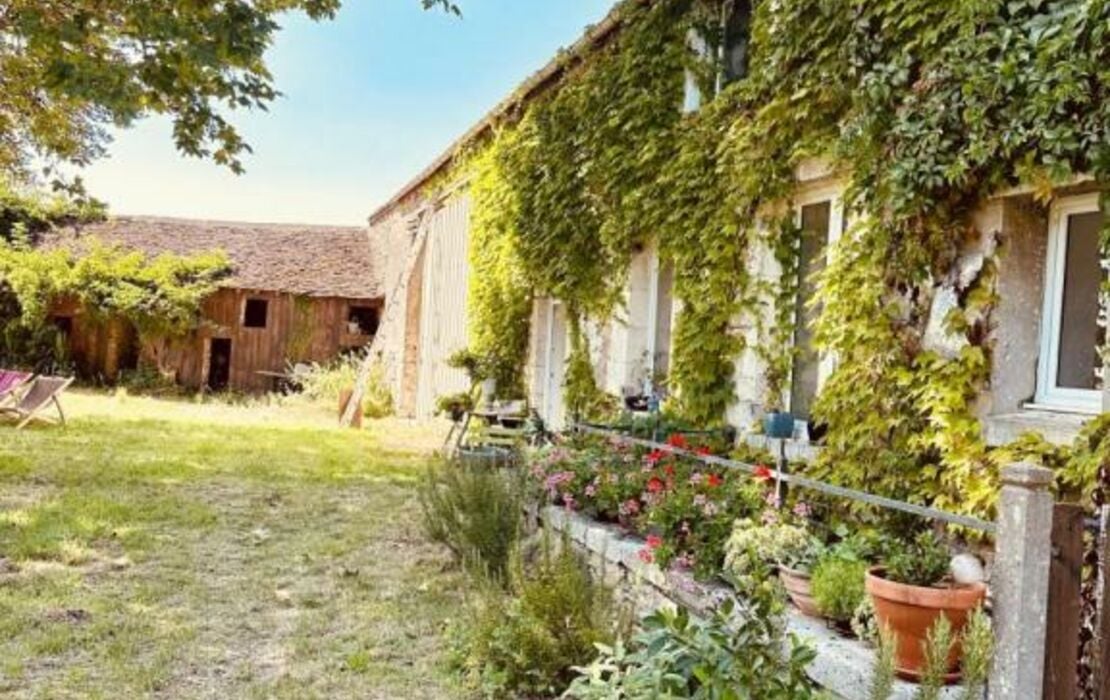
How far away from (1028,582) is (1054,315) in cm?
209

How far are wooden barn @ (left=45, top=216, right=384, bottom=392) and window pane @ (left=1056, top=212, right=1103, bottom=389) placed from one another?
19623 millimetres

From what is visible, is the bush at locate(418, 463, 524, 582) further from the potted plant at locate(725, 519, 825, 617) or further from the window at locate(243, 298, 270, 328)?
the window at locate(243, 298, 270, 328)

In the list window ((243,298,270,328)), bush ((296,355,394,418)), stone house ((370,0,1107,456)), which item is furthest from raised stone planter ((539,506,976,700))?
window ((243,298,270,328))

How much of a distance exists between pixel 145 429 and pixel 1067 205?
13471mm

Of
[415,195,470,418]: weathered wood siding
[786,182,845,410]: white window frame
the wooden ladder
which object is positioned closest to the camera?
[786,182,845,410]: white window frame

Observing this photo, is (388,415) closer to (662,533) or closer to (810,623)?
(662,533)

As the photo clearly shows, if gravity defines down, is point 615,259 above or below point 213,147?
A: below

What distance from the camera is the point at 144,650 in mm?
4508

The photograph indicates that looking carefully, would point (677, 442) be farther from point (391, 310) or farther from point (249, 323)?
point (249, 323)

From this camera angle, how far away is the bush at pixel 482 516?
5.71m

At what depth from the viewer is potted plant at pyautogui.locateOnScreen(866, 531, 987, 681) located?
3.19 meters

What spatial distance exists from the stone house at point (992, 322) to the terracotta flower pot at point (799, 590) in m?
1.31

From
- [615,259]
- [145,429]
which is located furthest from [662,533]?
[145,429]

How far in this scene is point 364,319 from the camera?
2348 centimetres
